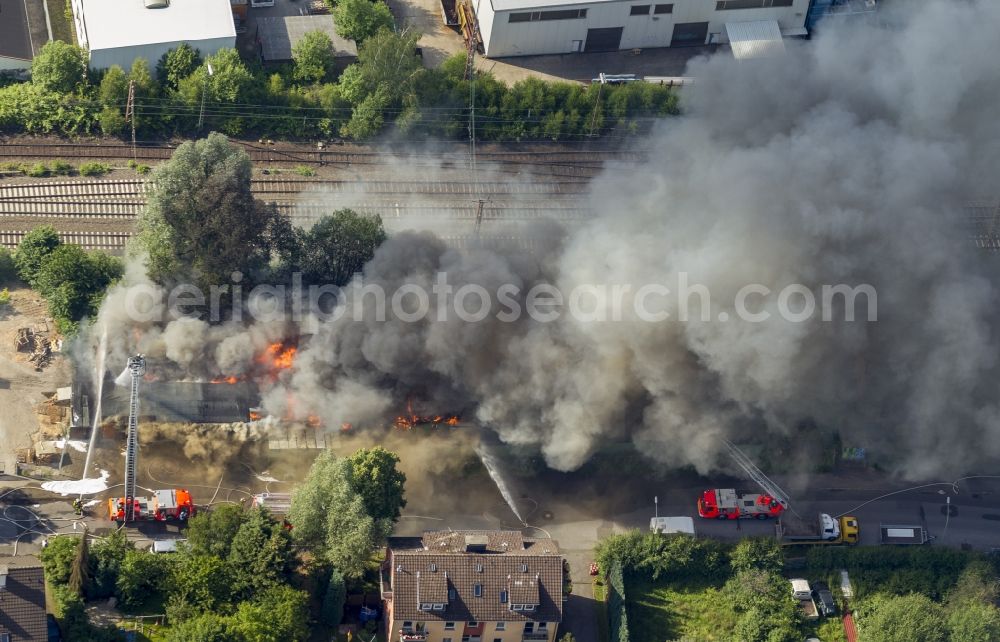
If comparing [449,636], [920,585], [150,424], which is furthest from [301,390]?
[920,585]

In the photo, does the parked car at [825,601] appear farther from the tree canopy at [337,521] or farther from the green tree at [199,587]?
the green tree at [199,587]

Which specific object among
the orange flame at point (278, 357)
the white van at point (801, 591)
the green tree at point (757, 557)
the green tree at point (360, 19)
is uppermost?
the green tree at point (360, 19)

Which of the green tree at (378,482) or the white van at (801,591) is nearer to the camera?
the green tree at (378,482)

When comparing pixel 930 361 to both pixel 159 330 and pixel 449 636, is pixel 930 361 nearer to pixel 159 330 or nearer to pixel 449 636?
pixel 449 636

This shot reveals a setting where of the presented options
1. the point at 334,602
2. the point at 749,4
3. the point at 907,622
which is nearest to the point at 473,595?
the point at 334,602

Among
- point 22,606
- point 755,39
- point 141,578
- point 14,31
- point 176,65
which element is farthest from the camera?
point 755,39

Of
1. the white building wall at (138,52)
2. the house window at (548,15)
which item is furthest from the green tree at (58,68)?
the house window at (548,15)

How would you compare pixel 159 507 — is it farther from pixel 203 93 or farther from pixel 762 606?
pixel 762 606
